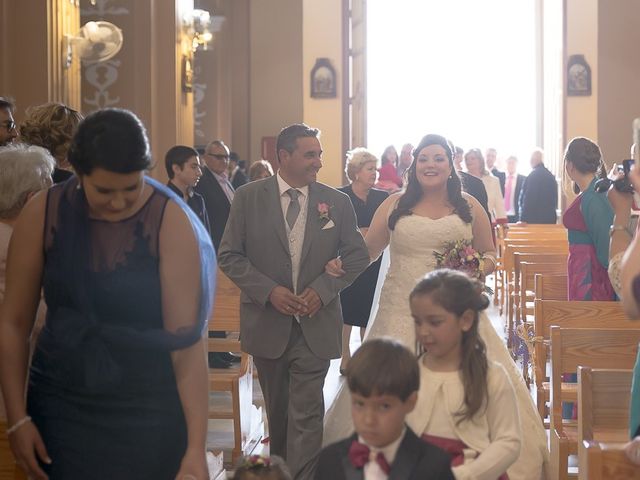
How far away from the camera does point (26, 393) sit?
12.3 ft

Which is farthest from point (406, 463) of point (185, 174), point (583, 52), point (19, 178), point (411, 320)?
point (583, 52)

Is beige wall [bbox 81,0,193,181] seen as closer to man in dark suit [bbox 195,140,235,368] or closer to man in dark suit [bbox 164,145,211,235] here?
man in dark suit [bbox 195,140,235,368]

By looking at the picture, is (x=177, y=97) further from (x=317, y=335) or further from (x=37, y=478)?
(x=37, y=478)

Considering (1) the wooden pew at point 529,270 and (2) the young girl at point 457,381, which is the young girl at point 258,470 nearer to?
(2) the young girl at point 457,381

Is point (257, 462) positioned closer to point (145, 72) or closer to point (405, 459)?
point (405, 459)

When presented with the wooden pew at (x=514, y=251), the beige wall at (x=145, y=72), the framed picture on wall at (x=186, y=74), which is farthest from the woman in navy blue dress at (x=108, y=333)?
the framed picture on wall at (x=186, y=74)

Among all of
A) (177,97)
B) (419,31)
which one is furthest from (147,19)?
(419,31)

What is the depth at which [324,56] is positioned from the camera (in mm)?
23766

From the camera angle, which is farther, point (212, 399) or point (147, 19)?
point (147, 19)

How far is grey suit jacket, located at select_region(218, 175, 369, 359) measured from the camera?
6.19 meters

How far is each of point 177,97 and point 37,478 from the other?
1043 cm

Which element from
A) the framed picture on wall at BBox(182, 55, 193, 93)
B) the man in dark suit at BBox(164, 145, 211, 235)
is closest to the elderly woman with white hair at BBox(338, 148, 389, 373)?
the man in dark suit at BBox(164, 145, 211, 235)

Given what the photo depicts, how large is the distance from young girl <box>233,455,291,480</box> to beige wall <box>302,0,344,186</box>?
65.8ft

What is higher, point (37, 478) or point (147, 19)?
point (147, 19)
